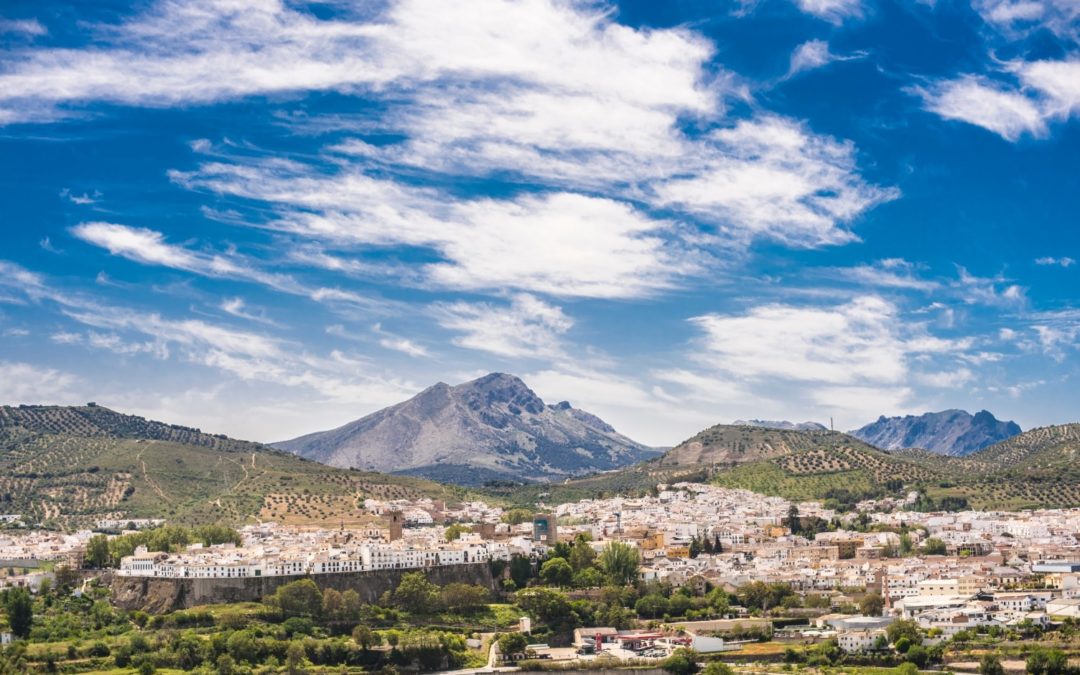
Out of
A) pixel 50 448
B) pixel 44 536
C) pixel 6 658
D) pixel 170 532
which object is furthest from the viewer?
pixel 50 448

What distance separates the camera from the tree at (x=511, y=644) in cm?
5531

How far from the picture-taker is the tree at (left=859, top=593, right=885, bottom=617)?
61000 mm

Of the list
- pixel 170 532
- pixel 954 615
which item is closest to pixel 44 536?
pixel 170 532

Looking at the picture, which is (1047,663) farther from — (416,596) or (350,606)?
(350,606)

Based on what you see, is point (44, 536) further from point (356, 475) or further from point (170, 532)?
point (356, 475)

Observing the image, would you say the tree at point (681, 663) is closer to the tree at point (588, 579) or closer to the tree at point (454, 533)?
the tree at point (588, 579)

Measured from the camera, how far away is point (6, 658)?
4988 centimetres

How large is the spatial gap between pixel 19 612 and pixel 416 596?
658 inches

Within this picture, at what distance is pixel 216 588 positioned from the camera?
60.7m

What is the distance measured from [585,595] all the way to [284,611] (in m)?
14.8

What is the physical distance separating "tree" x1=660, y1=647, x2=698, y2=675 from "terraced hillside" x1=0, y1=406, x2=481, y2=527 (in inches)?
1856

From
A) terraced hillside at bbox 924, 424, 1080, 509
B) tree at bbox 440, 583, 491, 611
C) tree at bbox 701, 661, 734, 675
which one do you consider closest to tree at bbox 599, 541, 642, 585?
tree at bbox 440, 583, 491, 611

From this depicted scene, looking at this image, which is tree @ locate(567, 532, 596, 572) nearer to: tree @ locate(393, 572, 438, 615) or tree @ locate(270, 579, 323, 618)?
tree @ locate(393, 572, 438, 615)

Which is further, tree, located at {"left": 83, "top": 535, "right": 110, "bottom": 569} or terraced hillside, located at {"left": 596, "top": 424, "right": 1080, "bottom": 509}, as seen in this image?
terraced hillside, located at {"left": 596, "top": 424, "right": 1080, "bottom": 509}
